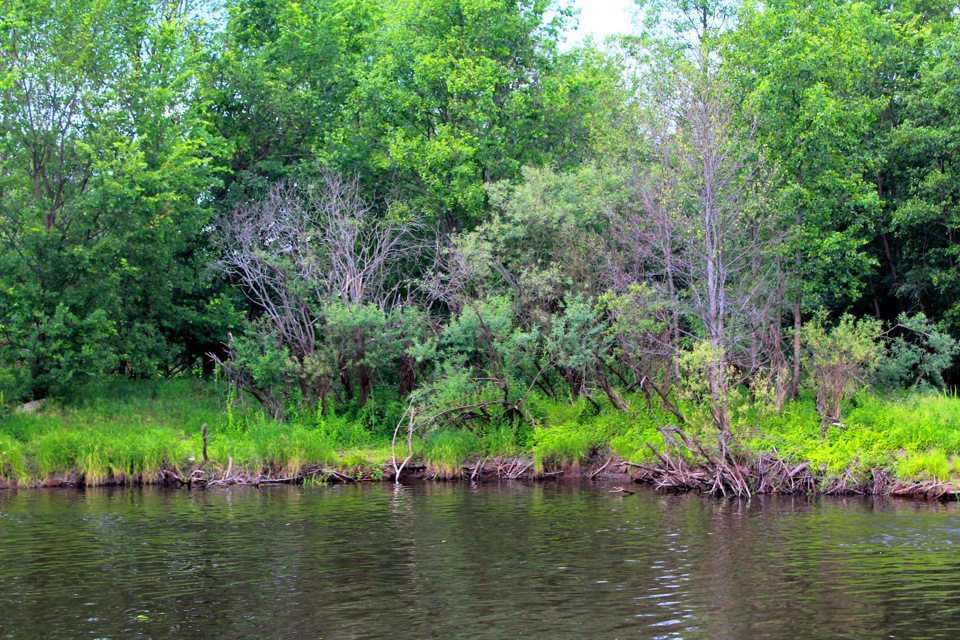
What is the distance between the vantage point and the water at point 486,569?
1316 centimetres

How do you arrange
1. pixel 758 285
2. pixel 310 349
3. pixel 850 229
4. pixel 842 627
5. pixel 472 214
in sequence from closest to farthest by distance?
pixel 842 627 → pixel 758 285 → pixel 850 229 → pixel 310 349 → pixel 472 214

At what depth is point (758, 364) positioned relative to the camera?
2891cm

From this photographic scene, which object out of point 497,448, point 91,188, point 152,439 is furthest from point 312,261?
point 497,448

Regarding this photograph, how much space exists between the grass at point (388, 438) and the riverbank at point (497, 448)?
0.15 ft

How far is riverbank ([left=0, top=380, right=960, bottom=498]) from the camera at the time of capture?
25.5 metres

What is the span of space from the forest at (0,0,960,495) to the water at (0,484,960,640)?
5118 millimetres

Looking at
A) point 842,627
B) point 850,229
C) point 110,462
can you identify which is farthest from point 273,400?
point 842,627

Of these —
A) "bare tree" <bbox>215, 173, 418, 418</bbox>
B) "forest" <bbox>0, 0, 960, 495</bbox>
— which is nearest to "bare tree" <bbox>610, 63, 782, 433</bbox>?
"forest" <bbox>0, 0, 960, 495</bbox>

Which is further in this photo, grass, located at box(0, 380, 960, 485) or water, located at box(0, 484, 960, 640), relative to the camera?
grass, located at box(0, 380, 960, 485)

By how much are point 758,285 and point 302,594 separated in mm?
19837

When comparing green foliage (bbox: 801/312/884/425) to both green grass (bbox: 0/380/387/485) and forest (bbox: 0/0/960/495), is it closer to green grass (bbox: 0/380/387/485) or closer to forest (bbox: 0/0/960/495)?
forest (bbox: 0/0/960/495)

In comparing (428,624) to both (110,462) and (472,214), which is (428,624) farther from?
(472,214)

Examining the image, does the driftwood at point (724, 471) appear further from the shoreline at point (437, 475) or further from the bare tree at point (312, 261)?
the bare tree at point (312, 261)

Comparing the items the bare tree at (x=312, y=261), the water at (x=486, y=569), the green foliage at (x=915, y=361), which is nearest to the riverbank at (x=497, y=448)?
the water at (x=486, y=569)
